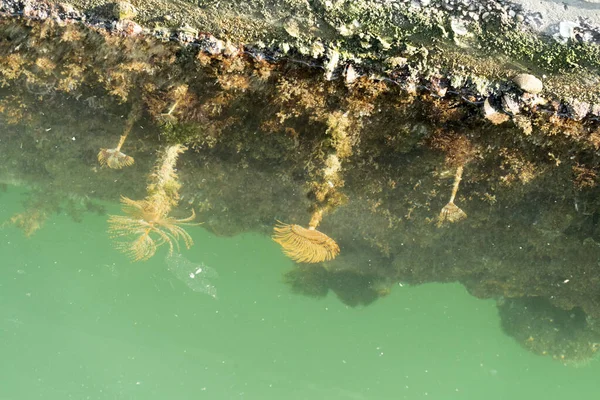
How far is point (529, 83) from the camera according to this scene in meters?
2.57

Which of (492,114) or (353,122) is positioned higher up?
(492,114)

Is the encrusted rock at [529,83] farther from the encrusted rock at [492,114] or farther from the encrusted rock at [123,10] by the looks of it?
the encrusted rock at [123,10]

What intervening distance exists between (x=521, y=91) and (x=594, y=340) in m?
2.52

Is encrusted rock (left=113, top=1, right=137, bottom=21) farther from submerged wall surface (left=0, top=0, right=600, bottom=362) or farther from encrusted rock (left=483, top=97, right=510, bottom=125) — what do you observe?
encrusted rock (left=483, top=97, right=510, bottom=125)

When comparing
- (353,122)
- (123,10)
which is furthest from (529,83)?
(123,10)

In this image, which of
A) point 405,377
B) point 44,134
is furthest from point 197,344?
point 44,134

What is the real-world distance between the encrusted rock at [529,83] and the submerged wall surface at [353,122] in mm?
12

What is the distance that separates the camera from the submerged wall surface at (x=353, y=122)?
8.61 ft

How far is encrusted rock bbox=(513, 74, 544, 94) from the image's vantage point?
257 centimetres

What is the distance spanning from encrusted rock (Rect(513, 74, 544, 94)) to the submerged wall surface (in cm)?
1

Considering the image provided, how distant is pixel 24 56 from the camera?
10.6ft

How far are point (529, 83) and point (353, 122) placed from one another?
3.52 ft

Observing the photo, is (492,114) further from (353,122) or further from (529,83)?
(353,122)

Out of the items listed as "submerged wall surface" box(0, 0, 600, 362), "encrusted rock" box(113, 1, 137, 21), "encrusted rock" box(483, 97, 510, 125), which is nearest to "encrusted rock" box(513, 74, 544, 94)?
"submerged wall surface" box(0, 0, 600, 362)
